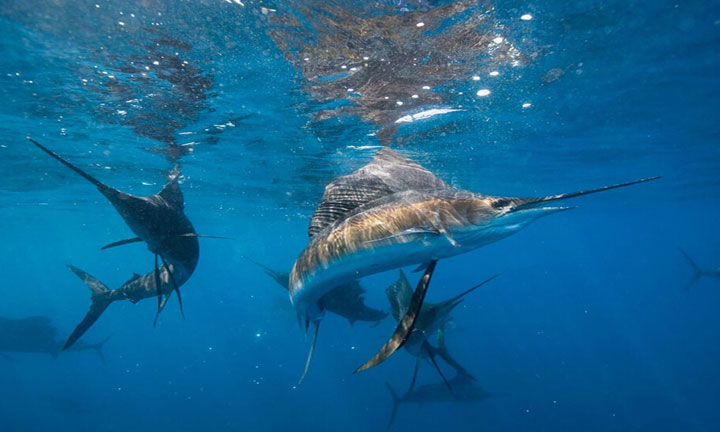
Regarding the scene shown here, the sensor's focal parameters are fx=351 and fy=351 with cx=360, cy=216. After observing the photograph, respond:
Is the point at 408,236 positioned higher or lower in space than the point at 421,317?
higher

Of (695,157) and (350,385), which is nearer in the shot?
(695,157)

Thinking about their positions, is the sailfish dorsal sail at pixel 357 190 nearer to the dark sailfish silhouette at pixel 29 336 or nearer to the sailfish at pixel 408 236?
the sailfish at pixel 408 236

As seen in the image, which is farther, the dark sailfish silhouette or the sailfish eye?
the dark sailfish silhouette

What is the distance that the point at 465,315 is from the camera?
3453 centimetres

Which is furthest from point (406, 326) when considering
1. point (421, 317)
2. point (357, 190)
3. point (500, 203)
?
point (421, 317)

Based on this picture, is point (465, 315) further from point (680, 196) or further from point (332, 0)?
point (332, 0)

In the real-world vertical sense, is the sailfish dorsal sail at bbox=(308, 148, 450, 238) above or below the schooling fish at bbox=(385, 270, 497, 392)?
above

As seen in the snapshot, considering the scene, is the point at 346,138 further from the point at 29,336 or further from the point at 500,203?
the point at 29,336

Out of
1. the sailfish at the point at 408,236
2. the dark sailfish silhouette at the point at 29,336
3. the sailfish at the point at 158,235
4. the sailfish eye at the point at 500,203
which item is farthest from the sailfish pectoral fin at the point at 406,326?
the dark sailfish silhouette at the point at 29,336

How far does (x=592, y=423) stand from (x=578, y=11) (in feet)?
60.8

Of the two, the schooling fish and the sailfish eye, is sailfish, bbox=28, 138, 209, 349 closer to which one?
the schooling fish

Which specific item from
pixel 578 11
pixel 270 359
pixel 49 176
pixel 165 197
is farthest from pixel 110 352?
pixel 578 11

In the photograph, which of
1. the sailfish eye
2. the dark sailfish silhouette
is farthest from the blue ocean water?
the sailfish eye

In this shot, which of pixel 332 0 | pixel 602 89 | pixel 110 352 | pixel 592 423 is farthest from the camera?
pixel 110 352
